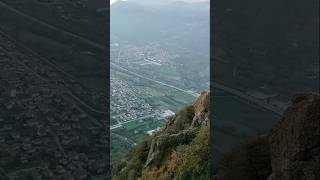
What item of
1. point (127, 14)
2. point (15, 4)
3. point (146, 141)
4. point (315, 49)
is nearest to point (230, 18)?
point (315, 49)

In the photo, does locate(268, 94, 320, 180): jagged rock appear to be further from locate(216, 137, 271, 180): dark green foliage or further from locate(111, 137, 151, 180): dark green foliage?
locate(111, 137, 151, 180): dark green foliage

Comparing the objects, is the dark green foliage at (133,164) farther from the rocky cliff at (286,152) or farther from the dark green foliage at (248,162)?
the rocky cliff at (286,152)

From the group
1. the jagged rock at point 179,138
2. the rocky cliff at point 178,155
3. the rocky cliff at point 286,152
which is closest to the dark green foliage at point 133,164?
the rocky cliff at point 178,155

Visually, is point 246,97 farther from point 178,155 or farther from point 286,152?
point 178,155

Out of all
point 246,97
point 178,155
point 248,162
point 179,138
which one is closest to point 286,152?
point 248,162

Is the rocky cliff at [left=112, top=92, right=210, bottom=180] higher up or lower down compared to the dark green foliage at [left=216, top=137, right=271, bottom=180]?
lower down

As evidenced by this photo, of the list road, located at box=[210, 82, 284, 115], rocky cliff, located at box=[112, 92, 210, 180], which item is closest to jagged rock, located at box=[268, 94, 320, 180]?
road, located at box=[210, 82, 284, 115]

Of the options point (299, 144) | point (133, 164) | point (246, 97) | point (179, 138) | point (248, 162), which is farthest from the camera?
point (133, 164)
